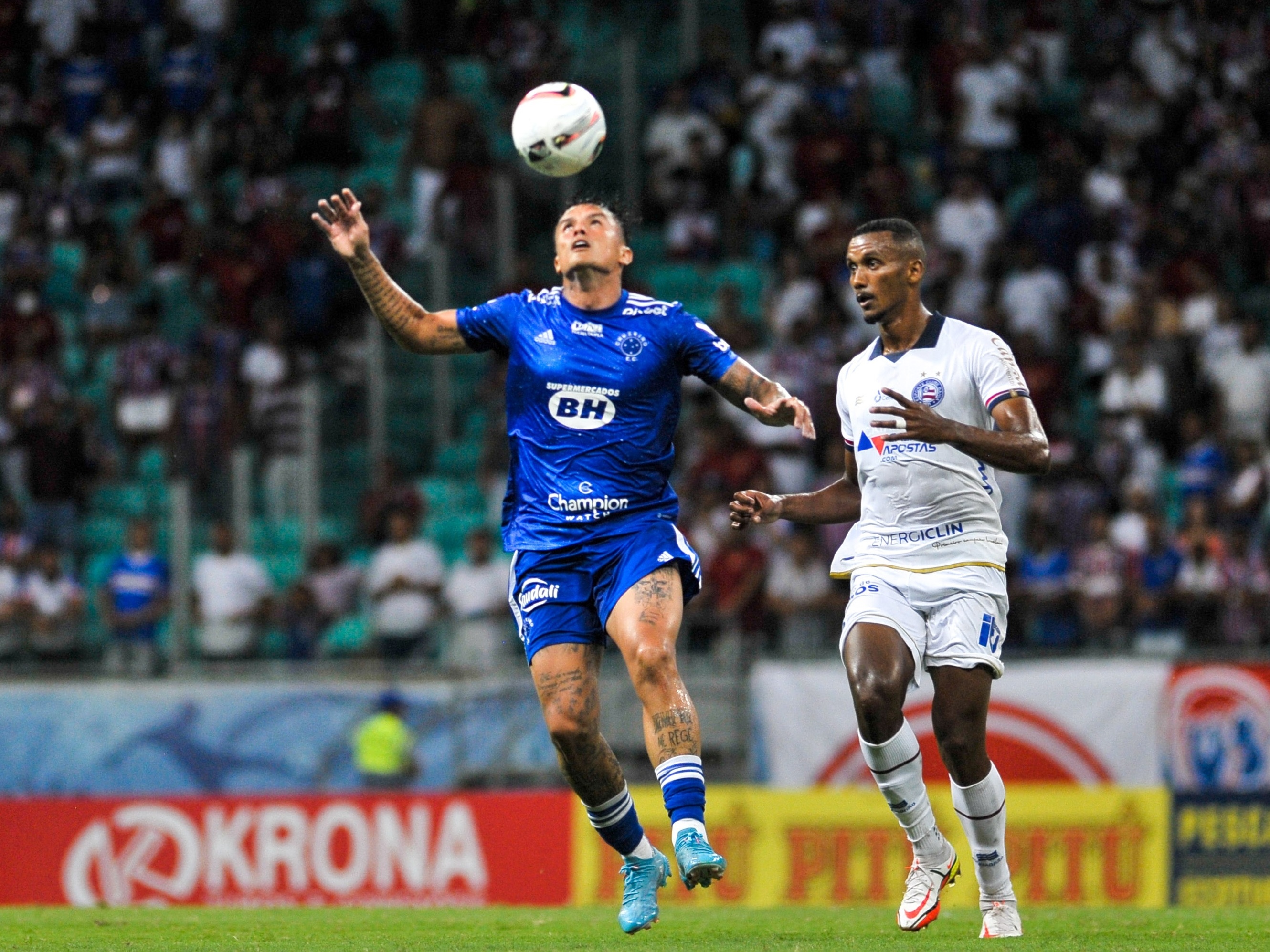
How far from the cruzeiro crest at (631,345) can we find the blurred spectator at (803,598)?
7486 mm

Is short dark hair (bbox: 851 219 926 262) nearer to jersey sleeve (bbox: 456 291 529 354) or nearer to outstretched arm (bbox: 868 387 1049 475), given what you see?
outstretched arm (bbox: 868 387 1049 475)

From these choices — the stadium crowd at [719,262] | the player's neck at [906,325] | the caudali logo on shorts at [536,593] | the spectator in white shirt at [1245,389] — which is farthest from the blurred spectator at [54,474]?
the player's neck at [906,325]

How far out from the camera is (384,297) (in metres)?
8.55

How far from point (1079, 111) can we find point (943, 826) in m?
9.86

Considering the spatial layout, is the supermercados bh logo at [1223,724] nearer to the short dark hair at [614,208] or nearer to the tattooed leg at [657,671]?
the short dark hair at [614,208]

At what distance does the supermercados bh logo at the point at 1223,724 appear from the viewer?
14.8 metres

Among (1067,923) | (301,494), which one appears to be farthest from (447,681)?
(1067,923)

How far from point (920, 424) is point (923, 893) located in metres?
2.03

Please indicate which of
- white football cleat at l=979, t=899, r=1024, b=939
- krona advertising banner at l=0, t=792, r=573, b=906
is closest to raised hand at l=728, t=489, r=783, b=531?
white football cleat at l=979, t=899, r=1024, b=939

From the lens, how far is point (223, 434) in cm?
1850

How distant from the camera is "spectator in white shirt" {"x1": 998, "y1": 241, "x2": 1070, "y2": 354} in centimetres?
1828

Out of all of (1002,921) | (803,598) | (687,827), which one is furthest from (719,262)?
(687,827)

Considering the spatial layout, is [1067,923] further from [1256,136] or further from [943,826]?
[1256,136]

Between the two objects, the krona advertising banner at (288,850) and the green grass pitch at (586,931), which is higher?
the green grass pitch at (586,931)
